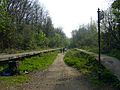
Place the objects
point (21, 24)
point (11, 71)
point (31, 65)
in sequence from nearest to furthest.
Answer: point (11, 71) → point (31, 65) → point (21, 24)

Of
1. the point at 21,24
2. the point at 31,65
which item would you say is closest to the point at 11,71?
the point at 31,65

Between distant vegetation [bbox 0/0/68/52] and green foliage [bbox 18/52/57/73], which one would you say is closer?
green foliage [bbox 18/52/57/73]

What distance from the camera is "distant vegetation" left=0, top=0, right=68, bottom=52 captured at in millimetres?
59731

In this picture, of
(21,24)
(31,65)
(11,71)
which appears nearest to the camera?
(11,71)

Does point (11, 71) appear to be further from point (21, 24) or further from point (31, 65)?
point (21, 24)

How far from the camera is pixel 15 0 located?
274 feet

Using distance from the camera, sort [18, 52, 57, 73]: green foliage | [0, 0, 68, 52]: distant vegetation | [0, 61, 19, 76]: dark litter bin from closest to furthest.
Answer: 1. [0, 61, 19, 76]: dark litter bin
2. [18, 52, 57, 73]: green foliage
3. [0, 0, 68, 52]: distant vegetation

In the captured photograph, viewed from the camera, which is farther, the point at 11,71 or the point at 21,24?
the point at 21,24

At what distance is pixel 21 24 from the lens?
8481 centimetres

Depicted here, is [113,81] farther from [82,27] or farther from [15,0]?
[82,27]

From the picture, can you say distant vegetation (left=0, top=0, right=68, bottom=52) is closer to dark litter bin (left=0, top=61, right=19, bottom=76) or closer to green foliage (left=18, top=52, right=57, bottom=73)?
green foliage (left=18, top=52, right=57, bottom=73)

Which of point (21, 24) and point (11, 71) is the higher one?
point (21, 24)

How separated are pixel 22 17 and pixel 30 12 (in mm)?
8498

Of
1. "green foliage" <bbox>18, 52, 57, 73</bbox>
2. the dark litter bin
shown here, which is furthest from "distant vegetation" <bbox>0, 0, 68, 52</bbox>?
the dark litter bin
